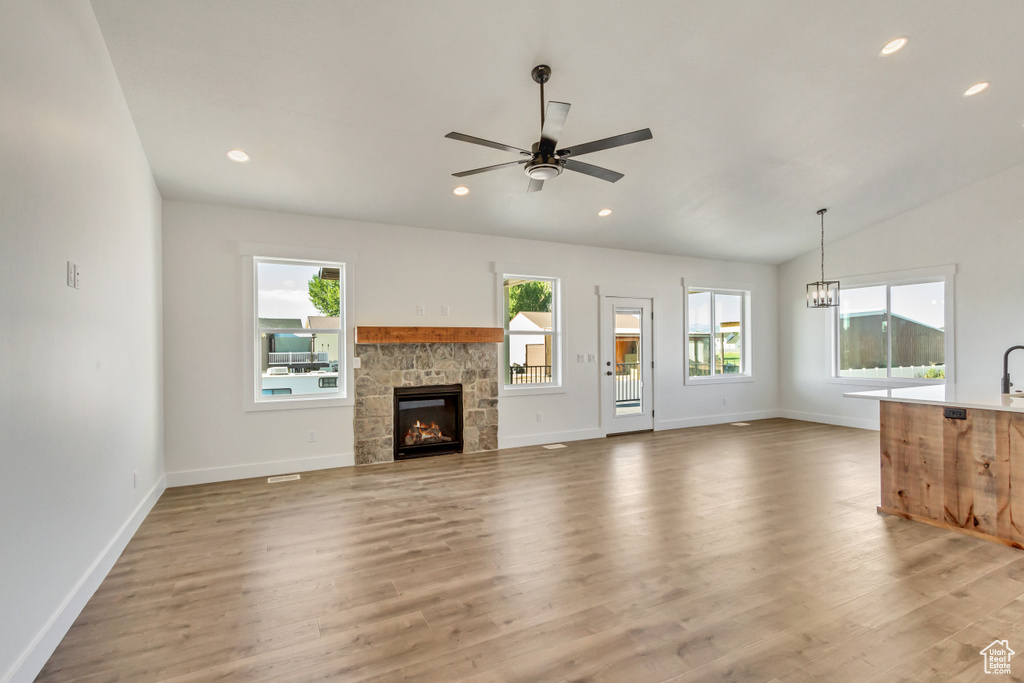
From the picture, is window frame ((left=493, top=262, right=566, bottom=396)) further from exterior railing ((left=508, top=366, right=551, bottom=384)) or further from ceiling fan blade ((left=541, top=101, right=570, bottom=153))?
ceiling fan blade ((left=541, top=101, right=570, bottom=153))

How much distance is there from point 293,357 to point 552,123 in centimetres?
393

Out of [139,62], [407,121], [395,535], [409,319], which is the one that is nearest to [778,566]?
[395,535]

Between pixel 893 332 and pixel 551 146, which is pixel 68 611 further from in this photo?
pixel 893 332

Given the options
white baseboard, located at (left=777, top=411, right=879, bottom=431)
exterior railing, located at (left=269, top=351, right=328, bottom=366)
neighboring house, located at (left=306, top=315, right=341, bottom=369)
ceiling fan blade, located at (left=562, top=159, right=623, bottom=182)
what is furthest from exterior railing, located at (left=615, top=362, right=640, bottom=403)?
ceiling fan blade, located at (left=562, top=159, right=623, bottom=182)

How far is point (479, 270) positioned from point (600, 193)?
1784 millimetres

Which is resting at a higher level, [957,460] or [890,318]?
[890,318]

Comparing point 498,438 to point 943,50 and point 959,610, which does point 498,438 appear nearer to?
point 959,610

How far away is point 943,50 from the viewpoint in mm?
3504

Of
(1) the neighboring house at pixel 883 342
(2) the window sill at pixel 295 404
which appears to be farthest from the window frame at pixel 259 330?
(1) the neighboring house at pixel 883 342

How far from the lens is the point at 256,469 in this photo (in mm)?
5016

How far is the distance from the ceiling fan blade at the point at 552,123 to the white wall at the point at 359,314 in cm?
316

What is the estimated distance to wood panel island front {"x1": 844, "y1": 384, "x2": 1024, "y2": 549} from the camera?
313 cm

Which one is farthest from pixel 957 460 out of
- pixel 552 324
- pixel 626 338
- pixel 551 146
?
pixel 552 324

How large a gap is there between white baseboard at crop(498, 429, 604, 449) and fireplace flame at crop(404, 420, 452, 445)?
2.45ft
